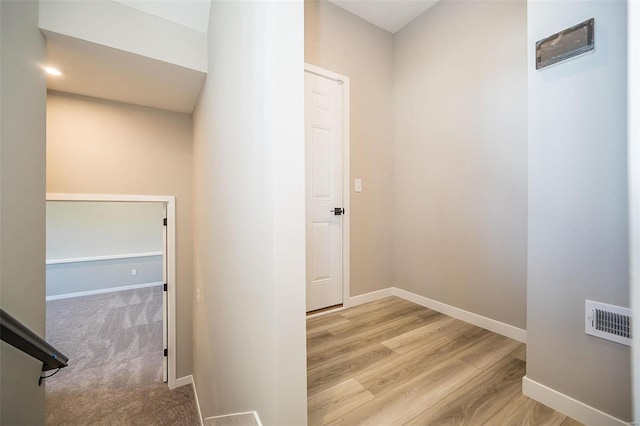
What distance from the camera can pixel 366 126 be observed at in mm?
2709

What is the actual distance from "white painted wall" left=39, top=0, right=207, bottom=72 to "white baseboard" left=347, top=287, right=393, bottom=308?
8.42 feet

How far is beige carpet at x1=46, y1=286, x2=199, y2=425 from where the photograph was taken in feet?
9.06

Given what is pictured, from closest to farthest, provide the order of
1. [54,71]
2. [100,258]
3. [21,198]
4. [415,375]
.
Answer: [21,198] → [415,375] → [54,71] → [100,258]

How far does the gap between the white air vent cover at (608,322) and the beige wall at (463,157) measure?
78 centimetres

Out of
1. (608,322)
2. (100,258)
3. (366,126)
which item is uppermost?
(366,126)

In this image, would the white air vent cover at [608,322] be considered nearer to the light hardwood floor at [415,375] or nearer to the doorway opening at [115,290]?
the light hardwood floor at [415,375]

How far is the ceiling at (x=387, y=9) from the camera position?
8.08ft

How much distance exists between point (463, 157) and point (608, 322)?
1.54 m

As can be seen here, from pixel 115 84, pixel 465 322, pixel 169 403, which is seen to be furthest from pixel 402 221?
pixel 169 403

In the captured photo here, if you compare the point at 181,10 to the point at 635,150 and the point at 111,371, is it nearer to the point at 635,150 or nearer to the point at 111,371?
the point at 635,150

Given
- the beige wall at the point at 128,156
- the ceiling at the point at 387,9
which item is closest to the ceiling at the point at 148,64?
the ceiling at the point at 387,9

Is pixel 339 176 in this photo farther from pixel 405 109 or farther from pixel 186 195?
pixel 186 195

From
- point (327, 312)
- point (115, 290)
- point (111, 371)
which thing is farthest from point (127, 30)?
point (115, 290)

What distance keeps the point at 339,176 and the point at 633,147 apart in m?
2.09
